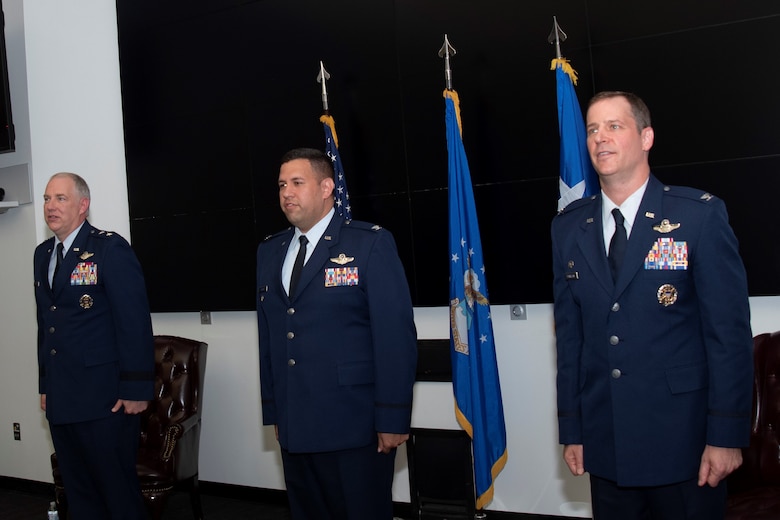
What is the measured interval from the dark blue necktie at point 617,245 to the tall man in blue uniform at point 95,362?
2.04 m

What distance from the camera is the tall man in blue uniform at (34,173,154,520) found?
10.7 ft

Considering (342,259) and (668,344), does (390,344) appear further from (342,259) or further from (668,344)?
(668,344)

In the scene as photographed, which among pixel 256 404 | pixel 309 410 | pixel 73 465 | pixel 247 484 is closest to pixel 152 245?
pixel 256 404

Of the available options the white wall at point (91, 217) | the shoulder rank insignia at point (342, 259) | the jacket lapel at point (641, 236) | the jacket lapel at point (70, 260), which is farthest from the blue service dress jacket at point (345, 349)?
the white wall at point (91, 217)

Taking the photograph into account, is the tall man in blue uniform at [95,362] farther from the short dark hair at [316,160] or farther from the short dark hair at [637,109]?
the short dark hair at [637,109]

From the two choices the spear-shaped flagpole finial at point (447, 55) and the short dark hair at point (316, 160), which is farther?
the spear-shaped flagpole finial at point (447, 55)

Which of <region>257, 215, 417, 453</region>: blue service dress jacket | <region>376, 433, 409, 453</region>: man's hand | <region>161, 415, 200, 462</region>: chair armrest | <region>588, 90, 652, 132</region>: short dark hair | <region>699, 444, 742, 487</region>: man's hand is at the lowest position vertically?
<region>161, 415, 200, 462</region>: chair armrest

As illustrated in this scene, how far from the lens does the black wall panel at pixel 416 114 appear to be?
3283 millimetres

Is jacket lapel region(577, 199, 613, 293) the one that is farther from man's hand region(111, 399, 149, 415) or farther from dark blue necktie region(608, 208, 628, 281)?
man's hand region(111, 399, 149, 415)

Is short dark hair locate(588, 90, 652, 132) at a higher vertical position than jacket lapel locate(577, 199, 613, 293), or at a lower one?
higher

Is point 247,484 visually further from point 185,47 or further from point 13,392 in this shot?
point 185,47

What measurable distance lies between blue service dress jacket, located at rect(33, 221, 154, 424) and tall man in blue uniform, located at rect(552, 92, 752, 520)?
1946mm

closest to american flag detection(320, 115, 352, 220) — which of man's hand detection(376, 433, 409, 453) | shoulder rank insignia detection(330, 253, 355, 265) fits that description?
shoulder rank insignia detection(330, 253, 355, 265)

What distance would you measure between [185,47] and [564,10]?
2.43 meters
